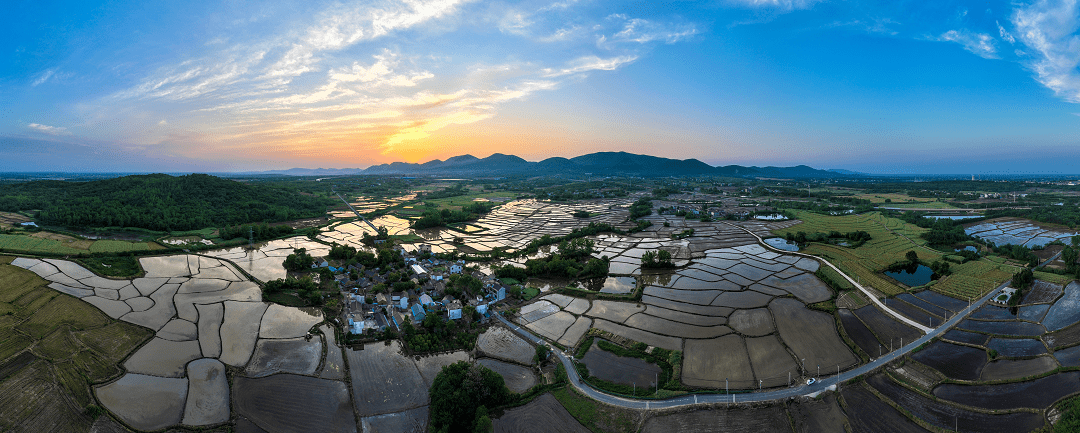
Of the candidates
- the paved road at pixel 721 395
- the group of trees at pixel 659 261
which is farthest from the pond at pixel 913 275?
the group of trees at pixel 659 261

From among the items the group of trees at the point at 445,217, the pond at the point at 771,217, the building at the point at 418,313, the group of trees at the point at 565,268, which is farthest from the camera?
the pond at the point at 771,217

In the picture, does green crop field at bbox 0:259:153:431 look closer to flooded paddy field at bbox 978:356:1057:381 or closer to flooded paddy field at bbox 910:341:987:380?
flooded paddy field at bbox 910:341:987:380

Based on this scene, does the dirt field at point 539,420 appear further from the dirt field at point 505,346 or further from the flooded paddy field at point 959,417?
the flooded paddy field at point 959,417

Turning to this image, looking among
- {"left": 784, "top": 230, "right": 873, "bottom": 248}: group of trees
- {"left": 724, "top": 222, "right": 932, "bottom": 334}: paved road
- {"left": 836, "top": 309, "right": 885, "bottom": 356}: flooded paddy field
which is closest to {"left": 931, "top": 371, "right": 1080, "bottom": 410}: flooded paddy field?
{"left": 836, "top": 309, "right": 885, "bottom": 356}: flooded paddy field

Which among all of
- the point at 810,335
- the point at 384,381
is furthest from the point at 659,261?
the point at 384,381

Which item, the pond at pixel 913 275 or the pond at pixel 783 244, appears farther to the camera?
the pond at pixel 783 244

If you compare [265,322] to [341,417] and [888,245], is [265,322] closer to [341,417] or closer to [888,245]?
[341,417]

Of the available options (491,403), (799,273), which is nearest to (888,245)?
(799,273)

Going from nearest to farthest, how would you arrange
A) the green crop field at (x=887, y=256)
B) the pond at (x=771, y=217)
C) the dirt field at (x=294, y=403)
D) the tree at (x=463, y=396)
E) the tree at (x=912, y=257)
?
the tree at (x=463, y=396), the dirt field at (x=294, y=403), the green crop field at (x=887, y=256), the tree at (x=912, y=257), the pond at (x=771, y=217)
